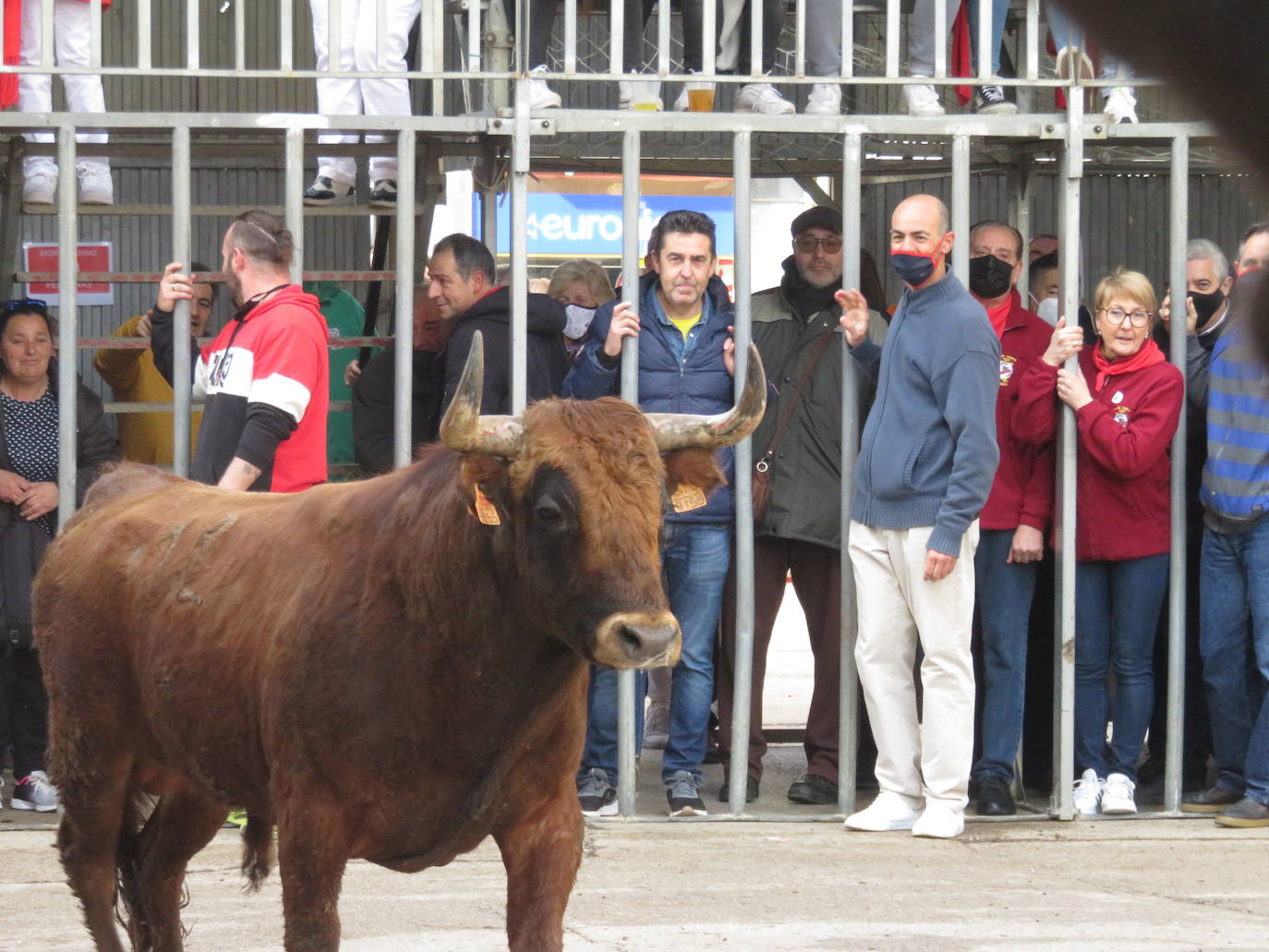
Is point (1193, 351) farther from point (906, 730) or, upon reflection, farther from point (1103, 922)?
point (1103, 922)

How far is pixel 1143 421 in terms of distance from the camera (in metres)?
7.19

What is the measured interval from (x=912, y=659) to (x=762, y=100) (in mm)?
A: 2466

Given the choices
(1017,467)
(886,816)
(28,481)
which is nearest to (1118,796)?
(886,816)

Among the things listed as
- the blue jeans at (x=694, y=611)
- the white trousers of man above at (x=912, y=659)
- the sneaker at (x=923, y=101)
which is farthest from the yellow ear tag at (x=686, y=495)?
the sneaker at (x=923, y=101)

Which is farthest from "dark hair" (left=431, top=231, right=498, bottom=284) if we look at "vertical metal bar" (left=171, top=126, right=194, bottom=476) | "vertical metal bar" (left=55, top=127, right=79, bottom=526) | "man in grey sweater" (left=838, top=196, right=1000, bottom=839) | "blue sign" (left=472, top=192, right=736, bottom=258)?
"blue sign" (left=472, top=192, right=736, bottom=258)

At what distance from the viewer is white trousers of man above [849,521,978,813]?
22.7 feet

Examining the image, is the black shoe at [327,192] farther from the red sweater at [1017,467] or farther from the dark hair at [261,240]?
the red sweater at [1017,467]

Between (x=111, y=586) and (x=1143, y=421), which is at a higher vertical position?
(x=1143, y=421)

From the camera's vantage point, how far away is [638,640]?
12.5 ft

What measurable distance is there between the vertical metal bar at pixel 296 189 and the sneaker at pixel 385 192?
70cm

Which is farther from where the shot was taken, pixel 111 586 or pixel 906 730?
pixel 906 730

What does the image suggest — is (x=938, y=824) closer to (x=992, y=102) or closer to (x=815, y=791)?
(x=815, y=791)

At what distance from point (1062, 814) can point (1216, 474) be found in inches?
61.0

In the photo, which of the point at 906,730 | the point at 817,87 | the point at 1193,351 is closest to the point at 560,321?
the point at 817,87
